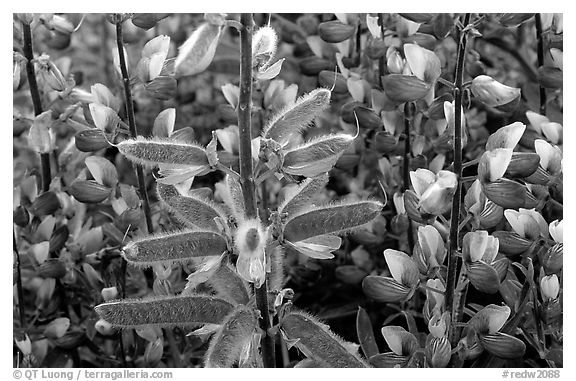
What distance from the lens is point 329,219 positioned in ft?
2.50

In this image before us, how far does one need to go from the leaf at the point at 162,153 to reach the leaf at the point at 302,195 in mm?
Result: 112

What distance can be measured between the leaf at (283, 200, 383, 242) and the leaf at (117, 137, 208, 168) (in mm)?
110

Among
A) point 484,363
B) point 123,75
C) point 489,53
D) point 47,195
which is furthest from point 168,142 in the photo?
point 489,53

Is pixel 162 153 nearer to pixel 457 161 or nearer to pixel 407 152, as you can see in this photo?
pixel 457 161

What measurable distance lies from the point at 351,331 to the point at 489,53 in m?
0.82

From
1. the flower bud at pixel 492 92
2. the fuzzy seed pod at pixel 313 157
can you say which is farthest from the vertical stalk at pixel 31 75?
the flower bud at pixel 492 92

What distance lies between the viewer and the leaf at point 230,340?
734mm

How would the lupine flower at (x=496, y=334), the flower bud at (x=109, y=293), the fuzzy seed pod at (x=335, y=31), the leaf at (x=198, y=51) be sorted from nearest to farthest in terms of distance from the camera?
1. the leaf at (x=198, y=51)
2. the lupine flower at (x=496, y=334)
3. the flower bud at (x=109, y=293)
4. the fuzzy seed pod at (x=335, y=31)

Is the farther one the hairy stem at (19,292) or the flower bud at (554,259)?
the hairy stem at (19,292)

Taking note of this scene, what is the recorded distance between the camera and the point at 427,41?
1.06 meters

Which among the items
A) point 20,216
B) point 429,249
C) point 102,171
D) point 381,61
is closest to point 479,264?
point 429,249

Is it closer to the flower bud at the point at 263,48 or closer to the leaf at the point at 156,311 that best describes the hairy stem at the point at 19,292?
the leaf at the point at 156,311

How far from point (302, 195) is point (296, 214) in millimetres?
61
